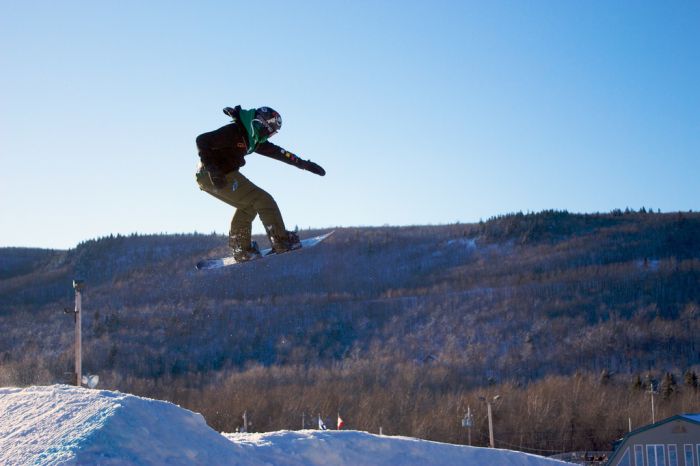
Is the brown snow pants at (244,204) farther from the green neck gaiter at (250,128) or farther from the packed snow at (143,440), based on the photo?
the packed snow at (143,440)

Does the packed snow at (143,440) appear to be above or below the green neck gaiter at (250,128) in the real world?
below

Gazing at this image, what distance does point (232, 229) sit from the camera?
1285 cm

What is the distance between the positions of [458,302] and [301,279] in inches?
917

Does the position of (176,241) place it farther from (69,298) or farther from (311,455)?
(311,455)

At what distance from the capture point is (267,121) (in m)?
11.7

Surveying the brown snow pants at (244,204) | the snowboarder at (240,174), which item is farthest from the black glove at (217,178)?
the brown snow pants at (244,204)

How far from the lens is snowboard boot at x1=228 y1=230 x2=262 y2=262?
12836 millimetres

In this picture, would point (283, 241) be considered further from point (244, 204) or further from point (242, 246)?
point (244, 204)

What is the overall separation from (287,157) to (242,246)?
1.51 meters

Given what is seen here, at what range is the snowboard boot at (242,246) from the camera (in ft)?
42.1

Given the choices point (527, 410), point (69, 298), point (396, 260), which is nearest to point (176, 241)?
point (69, 298)

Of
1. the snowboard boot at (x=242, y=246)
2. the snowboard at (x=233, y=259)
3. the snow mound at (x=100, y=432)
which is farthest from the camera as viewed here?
the snowboard at (x=233, y=259)

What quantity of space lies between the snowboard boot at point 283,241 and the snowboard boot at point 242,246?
0.92ft

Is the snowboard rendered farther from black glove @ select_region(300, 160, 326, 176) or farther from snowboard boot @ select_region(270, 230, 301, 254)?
black glove @ select_region(300, 160, 326, 176)
